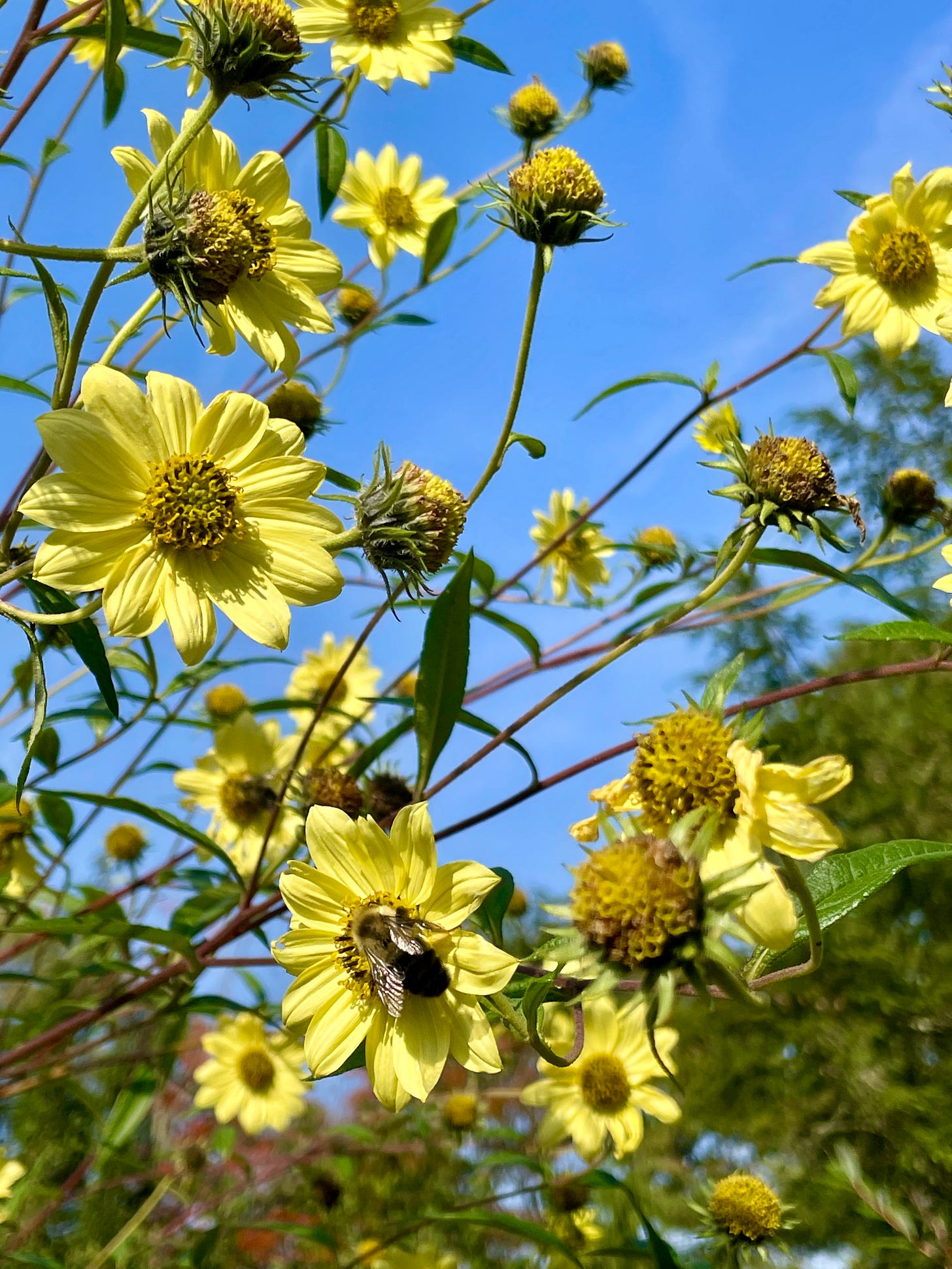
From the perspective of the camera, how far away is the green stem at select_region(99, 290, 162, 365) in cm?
66

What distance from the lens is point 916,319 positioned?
130cm

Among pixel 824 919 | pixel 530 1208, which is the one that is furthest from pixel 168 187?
pixel 530 1208

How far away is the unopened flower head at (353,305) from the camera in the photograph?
1.62 metres

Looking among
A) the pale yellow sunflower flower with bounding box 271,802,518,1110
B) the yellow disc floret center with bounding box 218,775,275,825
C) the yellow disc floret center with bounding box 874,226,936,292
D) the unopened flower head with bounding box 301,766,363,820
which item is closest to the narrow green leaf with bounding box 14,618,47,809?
the pale yellow sunflower flower with bounding box 271,802,518,1110

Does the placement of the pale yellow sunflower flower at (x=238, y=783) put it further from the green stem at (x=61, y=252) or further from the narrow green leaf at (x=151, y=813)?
the green stem at (x=61, y=252)

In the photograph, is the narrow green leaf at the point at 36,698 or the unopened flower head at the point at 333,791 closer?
the narrow green leaf at the point at 36,698

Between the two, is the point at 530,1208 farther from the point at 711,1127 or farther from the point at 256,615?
the point at 711,1127

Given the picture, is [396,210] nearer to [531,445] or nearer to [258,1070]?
[531,445]

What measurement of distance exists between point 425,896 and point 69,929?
33cm

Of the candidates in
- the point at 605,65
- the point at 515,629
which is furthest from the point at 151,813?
the point at 605,65

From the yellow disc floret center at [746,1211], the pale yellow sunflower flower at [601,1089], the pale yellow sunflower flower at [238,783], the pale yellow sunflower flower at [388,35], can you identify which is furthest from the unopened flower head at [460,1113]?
the pale yellow sunflower flower at [388,35]

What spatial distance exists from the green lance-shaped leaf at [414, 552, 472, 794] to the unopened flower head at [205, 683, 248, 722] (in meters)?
1.05

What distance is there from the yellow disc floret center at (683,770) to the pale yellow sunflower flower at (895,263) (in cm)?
91

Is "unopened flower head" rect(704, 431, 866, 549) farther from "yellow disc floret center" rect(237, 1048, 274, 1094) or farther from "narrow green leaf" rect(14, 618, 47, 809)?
"yellow disc floret center" rect(237, 1048, 274, 1094)
